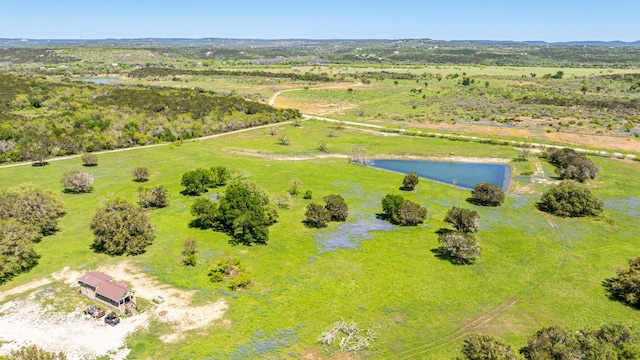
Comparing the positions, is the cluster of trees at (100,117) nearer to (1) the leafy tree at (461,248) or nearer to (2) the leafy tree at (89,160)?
(2) the leafy tree at (89,160)

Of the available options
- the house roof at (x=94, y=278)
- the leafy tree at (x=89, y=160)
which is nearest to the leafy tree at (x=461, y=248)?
the house roof at (x=94, y=278)

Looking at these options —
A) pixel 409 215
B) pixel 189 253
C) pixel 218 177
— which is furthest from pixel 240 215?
pixel 409 215

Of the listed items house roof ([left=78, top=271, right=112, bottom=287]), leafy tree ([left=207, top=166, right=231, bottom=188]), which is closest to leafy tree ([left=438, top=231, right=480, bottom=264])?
house roof ([left=78, top=271, right=112, bottom=287])

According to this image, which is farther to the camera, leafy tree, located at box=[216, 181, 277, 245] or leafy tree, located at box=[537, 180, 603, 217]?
leafy tree, located at box=[537, 180, 603, 217]

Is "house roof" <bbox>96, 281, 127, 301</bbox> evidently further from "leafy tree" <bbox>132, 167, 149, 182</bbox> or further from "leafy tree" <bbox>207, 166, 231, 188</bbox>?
"leafy tree" <bbox>132, 167, 149, 182</bbox>

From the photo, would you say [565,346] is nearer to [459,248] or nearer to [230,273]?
[459,248]
